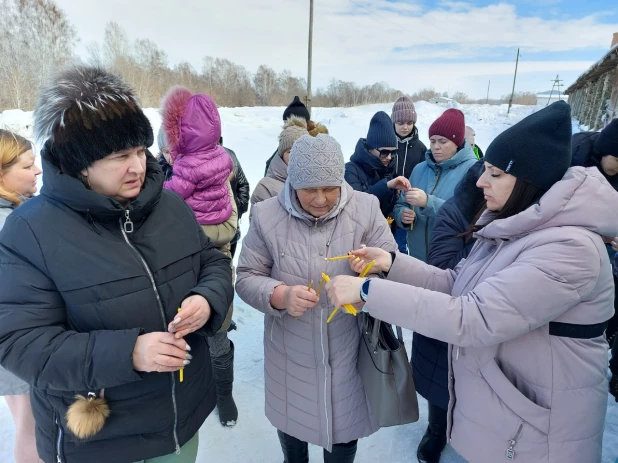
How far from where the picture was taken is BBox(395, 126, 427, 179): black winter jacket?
14.3ft

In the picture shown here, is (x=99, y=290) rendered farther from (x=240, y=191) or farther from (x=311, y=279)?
(x=240, y=191)

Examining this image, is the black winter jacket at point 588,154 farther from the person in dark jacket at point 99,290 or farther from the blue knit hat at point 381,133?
the person in dark jacket at point 99,290

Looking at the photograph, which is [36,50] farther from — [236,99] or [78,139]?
[236,99]

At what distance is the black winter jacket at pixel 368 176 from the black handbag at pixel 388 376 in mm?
1981

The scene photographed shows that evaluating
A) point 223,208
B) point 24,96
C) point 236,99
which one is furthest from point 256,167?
point 236,99

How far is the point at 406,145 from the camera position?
440 cm

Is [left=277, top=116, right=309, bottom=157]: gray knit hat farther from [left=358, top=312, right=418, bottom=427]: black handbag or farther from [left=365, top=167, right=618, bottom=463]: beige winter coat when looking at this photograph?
[left=365, top=167, right=618, bottom=463]: beige winter coat

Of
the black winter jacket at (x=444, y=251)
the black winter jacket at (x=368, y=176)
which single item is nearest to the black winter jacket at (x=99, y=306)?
the black winter jacket at (x=444, y=251)

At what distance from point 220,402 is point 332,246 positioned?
1776 mm

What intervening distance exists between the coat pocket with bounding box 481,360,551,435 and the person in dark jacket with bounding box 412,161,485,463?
29.8 inches

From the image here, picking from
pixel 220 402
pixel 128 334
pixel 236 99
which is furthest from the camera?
pixel 236 99

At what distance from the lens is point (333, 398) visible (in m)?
1.84

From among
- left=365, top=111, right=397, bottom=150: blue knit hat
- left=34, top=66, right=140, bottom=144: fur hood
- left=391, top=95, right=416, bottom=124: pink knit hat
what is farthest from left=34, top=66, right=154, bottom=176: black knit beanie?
left=391, top=95, right=416, bottom=124: pink knit hat

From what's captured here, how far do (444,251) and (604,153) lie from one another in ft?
6.46
